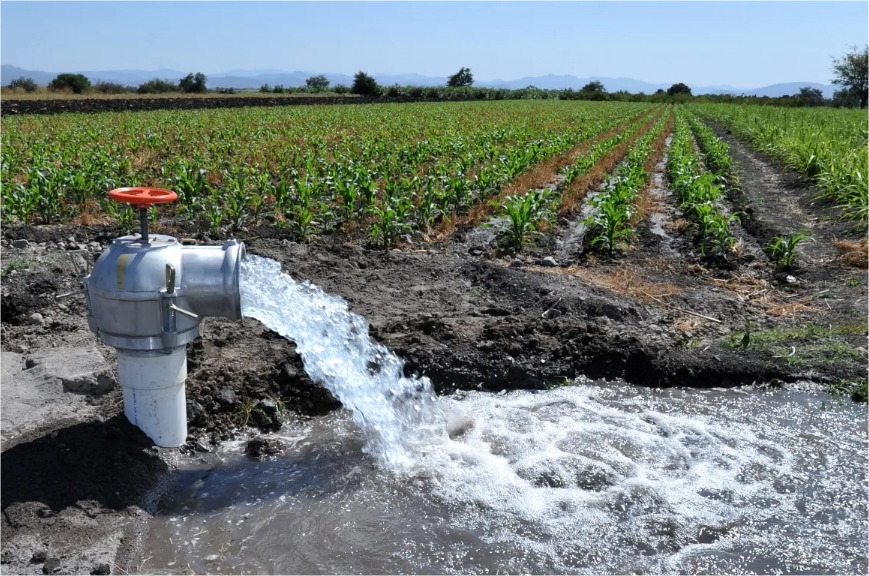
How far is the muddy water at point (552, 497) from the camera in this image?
3201 millimetres

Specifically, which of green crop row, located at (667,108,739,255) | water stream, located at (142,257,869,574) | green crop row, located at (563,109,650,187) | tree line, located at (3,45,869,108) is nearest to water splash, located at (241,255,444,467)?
water stream, located at (142,257,869,574)

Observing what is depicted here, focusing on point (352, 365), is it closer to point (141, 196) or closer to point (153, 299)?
point (153, 299)

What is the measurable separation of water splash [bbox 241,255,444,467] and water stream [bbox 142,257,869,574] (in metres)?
0.01

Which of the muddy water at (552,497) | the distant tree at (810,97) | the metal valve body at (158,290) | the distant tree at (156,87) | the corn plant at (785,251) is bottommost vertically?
the muddy water at (552,497)

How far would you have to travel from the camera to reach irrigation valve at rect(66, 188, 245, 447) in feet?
10.6

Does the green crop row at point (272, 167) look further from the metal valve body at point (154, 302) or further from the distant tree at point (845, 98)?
the distant tree at point (845, 98)

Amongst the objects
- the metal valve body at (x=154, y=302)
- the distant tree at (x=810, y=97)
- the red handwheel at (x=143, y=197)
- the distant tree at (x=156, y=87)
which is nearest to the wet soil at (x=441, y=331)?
the metal valve body at (x=154, y=302)

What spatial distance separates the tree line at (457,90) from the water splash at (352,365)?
50980 mm

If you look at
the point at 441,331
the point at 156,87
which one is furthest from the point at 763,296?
the point at 156,87

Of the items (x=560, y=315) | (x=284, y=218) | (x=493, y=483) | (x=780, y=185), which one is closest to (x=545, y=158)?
(x=780, y=185)

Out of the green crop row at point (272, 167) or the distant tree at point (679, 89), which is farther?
the distant tree at point (679, 89)

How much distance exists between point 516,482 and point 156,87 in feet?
191

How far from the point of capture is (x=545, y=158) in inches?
A: 632

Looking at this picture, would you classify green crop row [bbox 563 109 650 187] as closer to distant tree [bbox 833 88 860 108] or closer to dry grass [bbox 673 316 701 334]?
dry grass [bbox 673 316 701 334]
